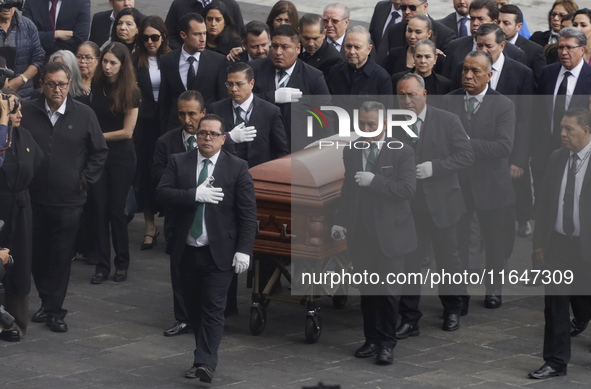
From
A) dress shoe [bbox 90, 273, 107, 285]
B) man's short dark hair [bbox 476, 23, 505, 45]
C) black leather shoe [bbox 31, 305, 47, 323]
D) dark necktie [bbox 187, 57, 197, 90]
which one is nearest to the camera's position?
black leather shoe [bbox 31, 305, 47, 323]

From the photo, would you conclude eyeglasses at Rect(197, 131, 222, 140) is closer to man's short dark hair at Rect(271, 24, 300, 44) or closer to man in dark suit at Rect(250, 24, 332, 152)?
man in dark suit at Rect(250, 24, 332, 152)

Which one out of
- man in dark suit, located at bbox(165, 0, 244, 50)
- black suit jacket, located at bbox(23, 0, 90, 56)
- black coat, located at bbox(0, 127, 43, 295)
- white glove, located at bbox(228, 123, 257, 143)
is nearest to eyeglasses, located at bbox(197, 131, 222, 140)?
white glove, located at bbox(228, 123, 257, 143)

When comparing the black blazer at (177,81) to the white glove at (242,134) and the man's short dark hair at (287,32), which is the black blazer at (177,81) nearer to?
the man's short dark hair at (287,32)

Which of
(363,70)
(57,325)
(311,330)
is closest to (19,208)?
(57,325)

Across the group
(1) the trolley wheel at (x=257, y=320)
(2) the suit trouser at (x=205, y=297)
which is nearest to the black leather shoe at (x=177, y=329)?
(1) the trolley wheel at (x=257, y=320)

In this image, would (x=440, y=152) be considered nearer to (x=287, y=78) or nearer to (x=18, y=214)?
(x=287, y=78)

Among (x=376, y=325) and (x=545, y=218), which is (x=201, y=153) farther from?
(x=545, y=218)

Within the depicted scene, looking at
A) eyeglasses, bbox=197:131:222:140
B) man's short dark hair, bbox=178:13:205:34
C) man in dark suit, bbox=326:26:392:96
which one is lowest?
eyeglasses, bbox=197:131:222:140

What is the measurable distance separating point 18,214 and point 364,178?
7.81 feet

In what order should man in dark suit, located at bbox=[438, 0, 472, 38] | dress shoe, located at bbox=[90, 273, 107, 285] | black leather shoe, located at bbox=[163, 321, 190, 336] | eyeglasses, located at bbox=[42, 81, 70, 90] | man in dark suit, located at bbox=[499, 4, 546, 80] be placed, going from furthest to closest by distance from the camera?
man in dark suit, located at bbox=[438, 0, 472, 38] → man in dark suit, located at bbox=[499, 4, 546, 80] → dress shoe, located at bbox=[90, 273, 107, 285] → eyeglasses, located at bbox=[42, 81, 70, 90] → black leather shoe, located at bbox=[163, 321, 190, 336]

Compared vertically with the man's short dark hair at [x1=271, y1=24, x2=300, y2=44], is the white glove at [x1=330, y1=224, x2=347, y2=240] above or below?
below

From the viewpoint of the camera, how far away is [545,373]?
20.1 feet

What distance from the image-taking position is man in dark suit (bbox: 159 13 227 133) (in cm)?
858

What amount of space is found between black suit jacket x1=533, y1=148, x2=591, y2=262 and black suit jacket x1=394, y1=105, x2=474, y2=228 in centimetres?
79
